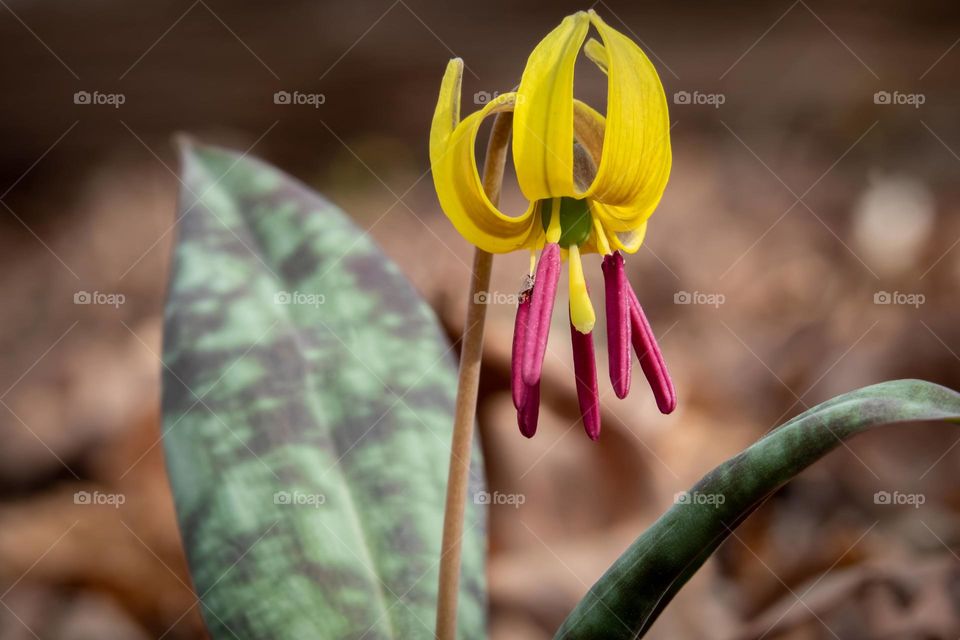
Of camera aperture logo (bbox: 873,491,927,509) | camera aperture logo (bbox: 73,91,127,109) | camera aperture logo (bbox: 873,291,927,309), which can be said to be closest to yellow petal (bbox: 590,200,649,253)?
camera aperture logo (bbox: 873,491,927,509)

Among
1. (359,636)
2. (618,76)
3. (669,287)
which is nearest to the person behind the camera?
(618,76)

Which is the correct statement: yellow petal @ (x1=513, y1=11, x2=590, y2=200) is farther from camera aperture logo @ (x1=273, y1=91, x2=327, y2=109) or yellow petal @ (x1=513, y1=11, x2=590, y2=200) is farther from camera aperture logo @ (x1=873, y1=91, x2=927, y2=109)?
camera aperture logo @ (x1=873, y1=91, x2=927, y2=109)

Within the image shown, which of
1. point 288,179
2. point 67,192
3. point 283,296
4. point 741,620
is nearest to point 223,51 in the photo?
point 67,192

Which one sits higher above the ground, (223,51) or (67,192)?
(223,51)

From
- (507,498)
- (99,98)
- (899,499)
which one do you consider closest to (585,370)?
(507,498)

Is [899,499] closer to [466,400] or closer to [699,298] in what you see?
[699,298]

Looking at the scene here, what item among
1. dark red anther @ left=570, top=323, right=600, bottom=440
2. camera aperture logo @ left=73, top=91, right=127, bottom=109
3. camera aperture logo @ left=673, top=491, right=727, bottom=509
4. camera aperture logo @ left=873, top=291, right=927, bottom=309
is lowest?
camera aperture logo @ left=673, top=491, right=727, bottom=509

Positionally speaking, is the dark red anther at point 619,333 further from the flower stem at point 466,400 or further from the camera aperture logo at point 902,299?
the camera aperture logo at point 902,299

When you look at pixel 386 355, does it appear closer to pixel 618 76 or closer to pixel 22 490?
pixel 618 76
